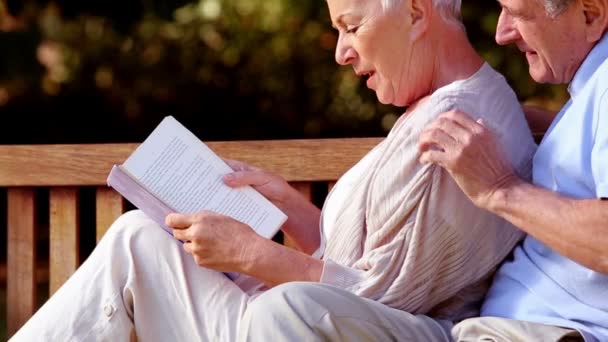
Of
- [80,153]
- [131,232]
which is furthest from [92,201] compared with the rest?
[131,232]

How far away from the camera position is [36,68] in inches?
220

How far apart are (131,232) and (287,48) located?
7.39 feet

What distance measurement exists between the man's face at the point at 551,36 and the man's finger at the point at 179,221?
75 cm

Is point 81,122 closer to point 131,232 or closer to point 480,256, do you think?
point 131,232

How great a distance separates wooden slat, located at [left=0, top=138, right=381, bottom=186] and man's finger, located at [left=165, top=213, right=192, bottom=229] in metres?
0.58

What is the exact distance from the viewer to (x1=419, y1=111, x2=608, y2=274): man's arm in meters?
2.53

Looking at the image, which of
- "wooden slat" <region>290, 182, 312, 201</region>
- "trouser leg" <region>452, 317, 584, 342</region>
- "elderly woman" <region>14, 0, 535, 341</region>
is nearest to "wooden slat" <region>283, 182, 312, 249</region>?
"wooden slat" <region>290, 182, 312, 201</region>

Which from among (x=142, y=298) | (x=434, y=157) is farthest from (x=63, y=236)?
(x=434, y=157)

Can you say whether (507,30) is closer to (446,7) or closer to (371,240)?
(446,7)

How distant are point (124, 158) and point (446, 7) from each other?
40.1 inches

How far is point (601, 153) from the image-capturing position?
2570mm

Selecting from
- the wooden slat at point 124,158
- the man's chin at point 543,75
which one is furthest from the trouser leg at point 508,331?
the wooden slat at point 124,158

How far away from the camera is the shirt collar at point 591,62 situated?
2.74 meters

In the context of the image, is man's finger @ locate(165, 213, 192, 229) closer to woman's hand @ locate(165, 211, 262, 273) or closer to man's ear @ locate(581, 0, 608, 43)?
woman's hand @ locate(165, 211, 262, 273)
